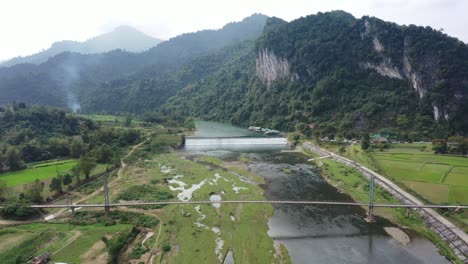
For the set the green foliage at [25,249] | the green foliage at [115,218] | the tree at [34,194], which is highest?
the tree at [34,194]

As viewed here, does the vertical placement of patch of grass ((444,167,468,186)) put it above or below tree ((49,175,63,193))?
above

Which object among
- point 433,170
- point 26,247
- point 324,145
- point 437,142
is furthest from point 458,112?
point 26,247

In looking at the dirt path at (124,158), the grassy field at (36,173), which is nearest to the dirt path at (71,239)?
the grassy field at (36,173)

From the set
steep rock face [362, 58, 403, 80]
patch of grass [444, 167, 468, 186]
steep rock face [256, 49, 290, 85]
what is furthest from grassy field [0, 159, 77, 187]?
steep rock face [256, 49, 290, 85]

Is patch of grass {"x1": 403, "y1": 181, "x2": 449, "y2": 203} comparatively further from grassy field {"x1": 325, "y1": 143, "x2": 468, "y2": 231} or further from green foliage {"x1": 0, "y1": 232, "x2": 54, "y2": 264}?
green foliage {"x1": 0, "y1": 232, "x2": 54, "y2": 264}

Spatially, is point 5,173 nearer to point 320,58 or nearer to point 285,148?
point 285,148

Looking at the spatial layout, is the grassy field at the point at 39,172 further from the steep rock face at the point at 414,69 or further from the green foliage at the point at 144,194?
the steep rock face at the point at 414,69

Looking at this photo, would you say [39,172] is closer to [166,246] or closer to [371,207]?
[166,246]
